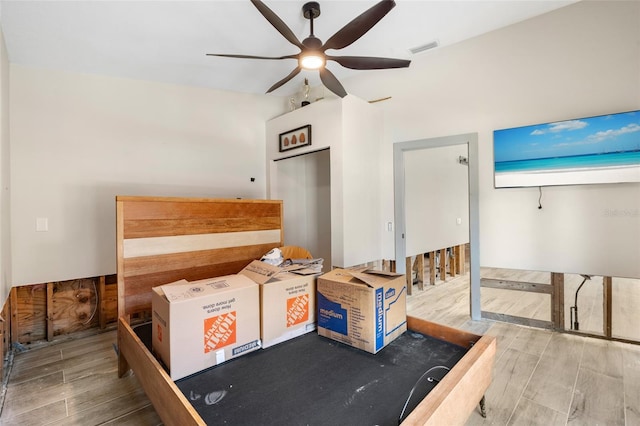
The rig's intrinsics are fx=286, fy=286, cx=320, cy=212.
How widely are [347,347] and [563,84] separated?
3.08 m

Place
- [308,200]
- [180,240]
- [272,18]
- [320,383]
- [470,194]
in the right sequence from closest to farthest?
1. [320,383]
2. [272,18]
3. [180,240]
4. [470,194]
5. [308,200]

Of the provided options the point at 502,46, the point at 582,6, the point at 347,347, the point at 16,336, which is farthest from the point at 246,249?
the point at 582,6

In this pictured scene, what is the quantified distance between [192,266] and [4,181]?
1.71 m

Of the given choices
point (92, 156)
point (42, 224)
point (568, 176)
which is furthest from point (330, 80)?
point (42, 224)

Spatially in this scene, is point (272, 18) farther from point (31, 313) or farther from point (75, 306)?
point (31, 313)

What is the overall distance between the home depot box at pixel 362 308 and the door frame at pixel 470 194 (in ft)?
5.59

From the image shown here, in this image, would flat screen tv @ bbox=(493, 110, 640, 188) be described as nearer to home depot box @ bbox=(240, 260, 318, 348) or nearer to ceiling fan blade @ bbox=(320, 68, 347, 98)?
ceiling fan blade @ bbox=(320, 68, 347, 98)

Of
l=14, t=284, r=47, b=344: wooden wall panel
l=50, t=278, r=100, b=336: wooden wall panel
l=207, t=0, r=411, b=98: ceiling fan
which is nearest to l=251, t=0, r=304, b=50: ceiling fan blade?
l=207, t=0, r=411, b=98: ceiling fan

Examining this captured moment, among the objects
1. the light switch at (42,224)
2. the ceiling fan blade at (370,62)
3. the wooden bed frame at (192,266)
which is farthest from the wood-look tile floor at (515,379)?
the ceiling fan blade at (370,62)

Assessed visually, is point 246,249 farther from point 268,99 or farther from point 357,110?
point 268,99

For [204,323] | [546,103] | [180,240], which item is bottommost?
[204,323]

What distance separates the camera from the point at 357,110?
3418 mm

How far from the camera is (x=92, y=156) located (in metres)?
3.04

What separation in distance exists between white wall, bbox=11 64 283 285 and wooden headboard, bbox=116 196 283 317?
4.32 feet
